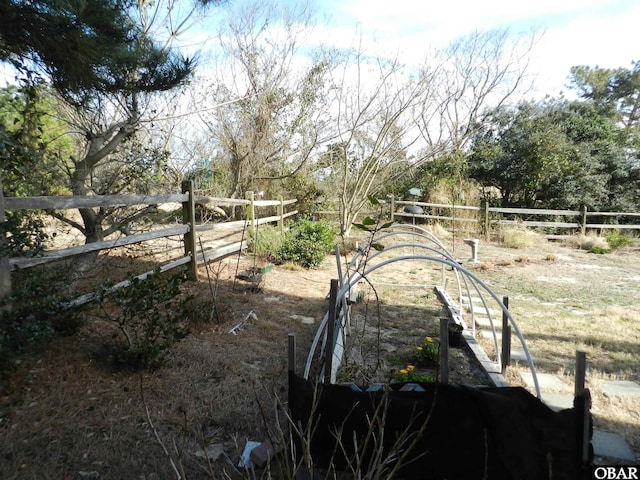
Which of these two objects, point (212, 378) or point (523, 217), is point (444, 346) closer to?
point (212, 378)

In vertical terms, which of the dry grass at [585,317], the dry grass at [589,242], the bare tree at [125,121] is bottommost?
the dry grass at [585,317]

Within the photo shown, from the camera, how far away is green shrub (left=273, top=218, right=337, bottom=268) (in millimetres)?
6750

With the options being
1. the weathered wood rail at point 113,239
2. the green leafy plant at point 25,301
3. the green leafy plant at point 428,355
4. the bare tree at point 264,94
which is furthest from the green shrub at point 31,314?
the bare tree at point 264,94

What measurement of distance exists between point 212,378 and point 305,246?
4086 millimetres


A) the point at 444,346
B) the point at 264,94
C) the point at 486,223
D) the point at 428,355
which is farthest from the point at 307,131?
the point at 444,346

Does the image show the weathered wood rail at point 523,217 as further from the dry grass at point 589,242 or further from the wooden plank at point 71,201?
the wooden plank at point 71,201

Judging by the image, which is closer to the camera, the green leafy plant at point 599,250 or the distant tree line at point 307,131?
the distant tree line at point 307,131

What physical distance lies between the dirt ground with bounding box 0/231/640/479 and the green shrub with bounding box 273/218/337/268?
113cm

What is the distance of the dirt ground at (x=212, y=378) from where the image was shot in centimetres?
188

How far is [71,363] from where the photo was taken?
2617mm

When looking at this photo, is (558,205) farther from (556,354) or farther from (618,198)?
(556,354)

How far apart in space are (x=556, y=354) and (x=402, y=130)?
7609mm

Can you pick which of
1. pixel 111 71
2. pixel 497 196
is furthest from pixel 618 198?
pixel 111 71

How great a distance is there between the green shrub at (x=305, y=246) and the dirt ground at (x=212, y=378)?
1126 millimetres
